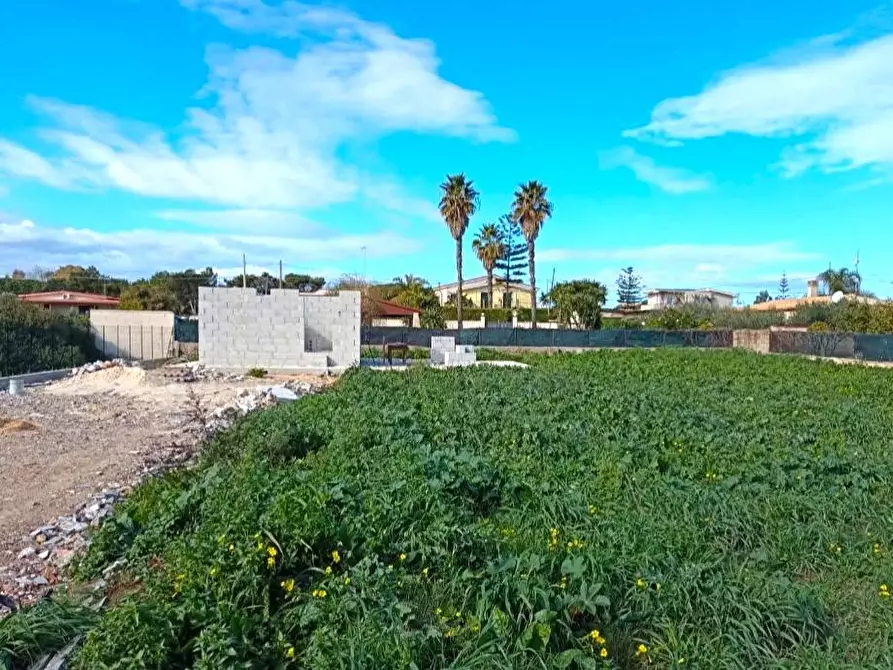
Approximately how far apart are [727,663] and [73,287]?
203ft

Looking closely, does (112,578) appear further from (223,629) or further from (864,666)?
(864,666)

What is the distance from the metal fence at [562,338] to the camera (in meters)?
31.6

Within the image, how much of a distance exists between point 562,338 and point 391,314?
51.7 ft

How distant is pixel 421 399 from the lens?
10312 mm

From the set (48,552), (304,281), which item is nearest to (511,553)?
(48,552)

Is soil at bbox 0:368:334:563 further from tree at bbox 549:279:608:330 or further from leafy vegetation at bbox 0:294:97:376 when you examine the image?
tree at bbox 549:279:608:330

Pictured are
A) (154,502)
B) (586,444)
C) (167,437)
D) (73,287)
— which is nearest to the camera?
(154,502)

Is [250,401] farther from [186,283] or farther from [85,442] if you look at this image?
[186,283]

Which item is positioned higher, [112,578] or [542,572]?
[542,572]

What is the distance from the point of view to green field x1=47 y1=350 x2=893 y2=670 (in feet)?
9.56

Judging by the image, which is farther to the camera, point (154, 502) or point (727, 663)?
point (154, 502)

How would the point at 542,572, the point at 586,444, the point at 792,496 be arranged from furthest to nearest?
the point at 586,444, the point at 792,496, the point at 542,572

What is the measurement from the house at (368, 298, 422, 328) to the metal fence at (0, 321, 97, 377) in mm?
20917

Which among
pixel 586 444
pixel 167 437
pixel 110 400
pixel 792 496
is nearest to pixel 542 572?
pixel 792 496
